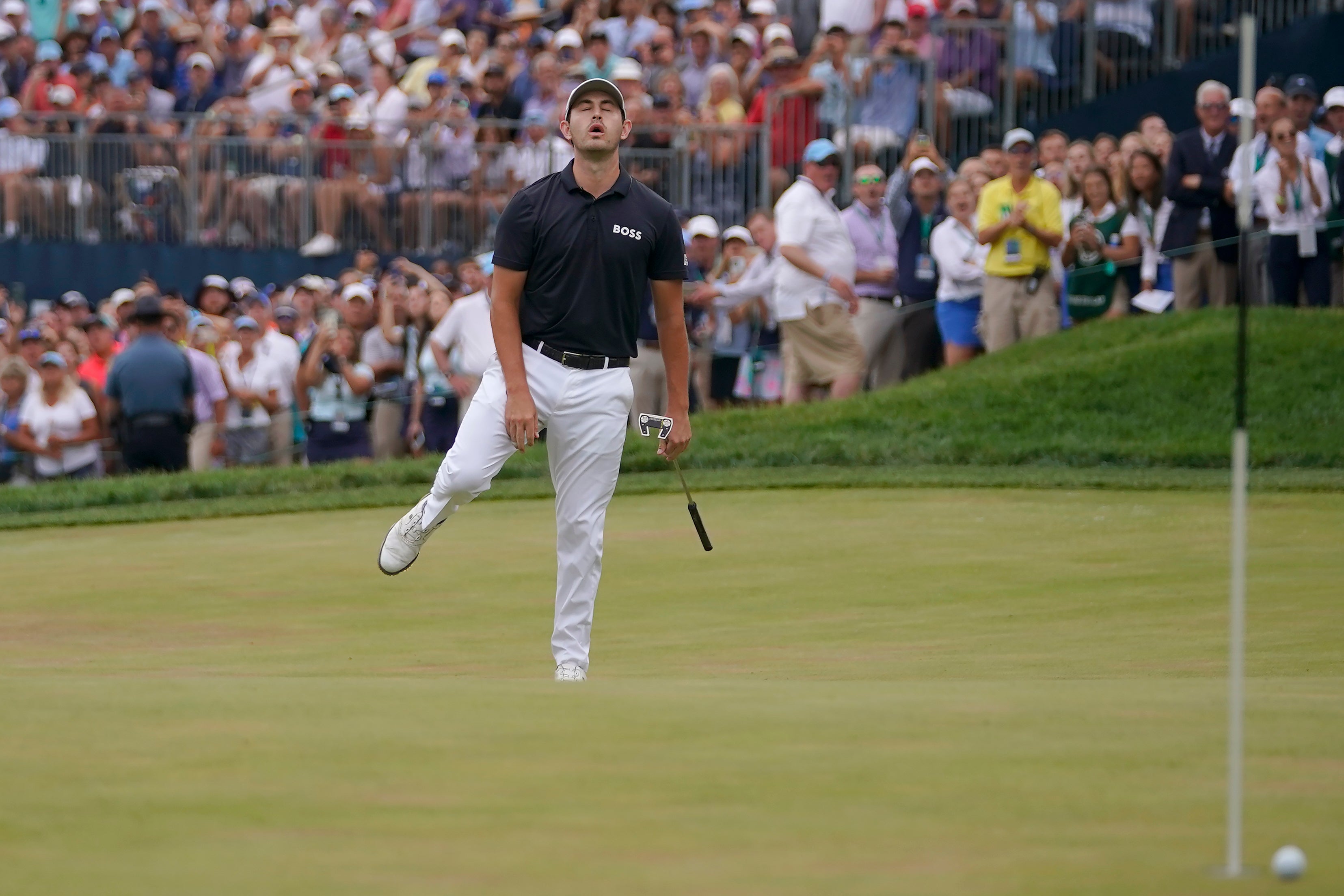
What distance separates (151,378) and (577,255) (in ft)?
32.3

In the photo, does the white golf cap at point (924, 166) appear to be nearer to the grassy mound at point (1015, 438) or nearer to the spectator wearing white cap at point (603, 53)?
the grassy mound at point (1015, 438)

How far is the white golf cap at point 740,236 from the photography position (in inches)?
717

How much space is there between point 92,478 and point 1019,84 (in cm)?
1031

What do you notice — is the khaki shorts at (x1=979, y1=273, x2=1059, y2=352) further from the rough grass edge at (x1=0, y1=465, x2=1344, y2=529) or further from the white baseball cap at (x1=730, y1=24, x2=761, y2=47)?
the white baseball cap at (x1=730, y1=24, x2=761, y2=47)

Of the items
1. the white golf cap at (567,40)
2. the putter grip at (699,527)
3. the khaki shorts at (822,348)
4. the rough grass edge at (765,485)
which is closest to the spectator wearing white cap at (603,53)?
the white golf cap at (567,40)

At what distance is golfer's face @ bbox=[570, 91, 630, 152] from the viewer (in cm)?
783

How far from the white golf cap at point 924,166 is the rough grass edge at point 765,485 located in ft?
11.6

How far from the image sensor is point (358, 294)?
18328 mm

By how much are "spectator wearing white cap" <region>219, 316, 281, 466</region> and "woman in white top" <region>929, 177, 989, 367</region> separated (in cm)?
595

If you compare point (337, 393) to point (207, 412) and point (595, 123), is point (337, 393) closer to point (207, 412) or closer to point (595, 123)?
point (207, 412)

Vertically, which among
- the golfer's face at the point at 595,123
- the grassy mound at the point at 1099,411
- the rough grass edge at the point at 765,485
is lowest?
the rough grass edge at the point at 765,485

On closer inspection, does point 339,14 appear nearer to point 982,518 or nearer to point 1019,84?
point 1019,84

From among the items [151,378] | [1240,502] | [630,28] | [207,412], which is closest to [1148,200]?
[630,28]

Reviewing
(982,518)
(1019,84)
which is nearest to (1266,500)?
(982,518)
